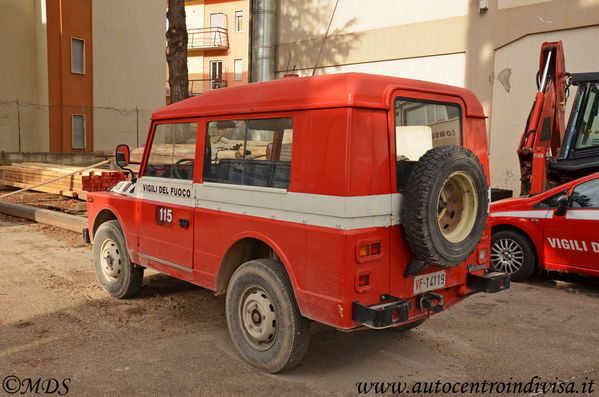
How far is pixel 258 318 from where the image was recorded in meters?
4.31

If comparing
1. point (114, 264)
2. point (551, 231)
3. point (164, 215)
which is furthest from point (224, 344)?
point (551, 231)

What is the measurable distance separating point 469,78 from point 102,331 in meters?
10.0

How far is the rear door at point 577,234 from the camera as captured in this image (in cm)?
649

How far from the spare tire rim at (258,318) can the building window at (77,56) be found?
2165cm

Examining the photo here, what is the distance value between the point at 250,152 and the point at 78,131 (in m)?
21.6

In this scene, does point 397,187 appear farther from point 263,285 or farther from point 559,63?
point 559,63

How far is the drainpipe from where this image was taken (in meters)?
15.7

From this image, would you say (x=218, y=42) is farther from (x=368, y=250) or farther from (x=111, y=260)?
(x=368, y=250)

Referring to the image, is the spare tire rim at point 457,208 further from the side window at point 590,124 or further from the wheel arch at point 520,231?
the side window at point 590,124

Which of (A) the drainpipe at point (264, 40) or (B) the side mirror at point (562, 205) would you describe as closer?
(B) the side mirror at point (562, 205)

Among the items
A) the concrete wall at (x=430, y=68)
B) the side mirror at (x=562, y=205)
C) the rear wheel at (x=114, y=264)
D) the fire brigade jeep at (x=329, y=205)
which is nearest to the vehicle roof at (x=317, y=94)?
the fire brigade jeep at (x=329, y=205)

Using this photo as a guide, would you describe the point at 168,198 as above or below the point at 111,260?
above

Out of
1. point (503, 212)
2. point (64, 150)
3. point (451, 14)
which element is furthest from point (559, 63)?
point (64, 150)

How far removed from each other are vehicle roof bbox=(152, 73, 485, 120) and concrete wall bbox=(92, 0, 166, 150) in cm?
2120
